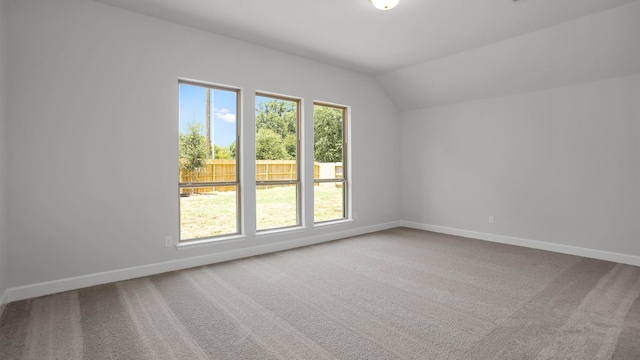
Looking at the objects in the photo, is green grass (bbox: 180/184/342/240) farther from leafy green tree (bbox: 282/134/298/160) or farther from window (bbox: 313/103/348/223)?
leafy green tree (bbox: 282/134/298/160)

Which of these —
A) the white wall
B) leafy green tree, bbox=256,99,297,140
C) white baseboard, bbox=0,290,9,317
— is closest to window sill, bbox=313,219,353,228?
leafy green tree, bbox=256,99,297,140

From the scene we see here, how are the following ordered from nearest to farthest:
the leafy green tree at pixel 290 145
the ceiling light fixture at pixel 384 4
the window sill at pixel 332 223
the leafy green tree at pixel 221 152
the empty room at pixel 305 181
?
the empty room at pixel 305 181 < the ceiling light fixture at pixel 384 4 < the leafy green tree at pixel 221 152 < the leafy green tree at pixel 290 145 < the window sill at pixel 332 223

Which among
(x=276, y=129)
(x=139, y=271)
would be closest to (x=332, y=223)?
(x=276, y=129)

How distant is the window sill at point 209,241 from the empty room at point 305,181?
3 centimetres

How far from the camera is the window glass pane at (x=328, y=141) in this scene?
208 inches

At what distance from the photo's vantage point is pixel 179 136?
3.90 metres


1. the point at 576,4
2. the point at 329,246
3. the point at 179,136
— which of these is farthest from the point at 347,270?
the point at 576,4

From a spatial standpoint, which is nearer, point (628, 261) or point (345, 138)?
point (628, 261)

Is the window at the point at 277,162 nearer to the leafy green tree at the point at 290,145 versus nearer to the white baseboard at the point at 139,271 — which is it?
the leafy green tree at the point at 290,145

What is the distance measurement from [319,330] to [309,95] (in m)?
→ 3.62

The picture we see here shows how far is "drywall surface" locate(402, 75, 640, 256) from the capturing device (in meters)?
4.04

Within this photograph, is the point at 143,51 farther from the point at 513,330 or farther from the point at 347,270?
the point at 513,330

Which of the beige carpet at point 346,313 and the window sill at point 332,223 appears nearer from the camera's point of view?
the beige carpet at point 346,313

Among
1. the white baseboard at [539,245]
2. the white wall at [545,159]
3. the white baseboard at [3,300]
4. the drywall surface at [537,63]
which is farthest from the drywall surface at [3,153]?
the white baseboard at [539,245]
